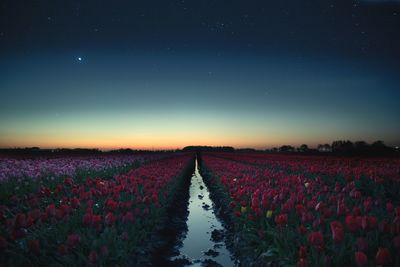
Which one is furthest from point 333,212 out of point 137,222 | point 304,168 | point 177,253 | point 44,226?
point 304,168

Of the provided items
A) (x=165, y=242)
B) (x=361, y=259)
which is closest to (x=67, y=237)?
(x=361, y=259)

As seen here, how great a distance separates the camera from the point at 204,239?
8.94m

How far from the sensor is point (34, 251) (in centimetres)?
418

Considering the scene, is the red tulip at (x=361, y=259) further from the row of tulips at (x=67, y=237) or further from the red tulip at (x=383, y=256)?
the row of tulips at (x=67, y=237)

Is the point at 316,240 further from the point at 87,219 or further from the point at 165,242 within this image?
the point at 165,242

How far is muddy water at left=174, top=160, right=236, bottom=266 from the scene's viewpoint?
24.3 feet

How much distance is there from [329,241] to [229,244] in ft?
14.8

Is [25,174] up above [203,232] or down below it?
above

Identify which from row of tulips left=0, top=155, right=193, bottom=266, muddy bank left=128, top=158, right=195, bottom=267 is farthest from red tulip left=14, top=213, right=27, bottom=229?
muddy bank left=128, top=158, right=195, bottom=267

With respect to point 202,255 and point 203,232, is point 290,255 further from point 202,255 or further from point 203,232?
point 203,232

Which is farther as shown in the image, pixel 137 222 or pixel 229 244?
pixel 229 244

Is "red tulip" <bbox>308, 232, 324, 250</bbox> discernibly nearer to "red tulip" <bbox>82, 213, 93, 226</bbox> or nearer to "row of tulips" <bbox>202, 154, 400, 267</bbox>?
"row of tulips" <bbox>202, 154, 400, 267</bbox>

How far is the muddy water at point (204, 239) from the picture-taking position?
7.39 m

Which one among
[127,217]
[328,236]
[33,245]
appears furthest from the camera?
[127,217]
